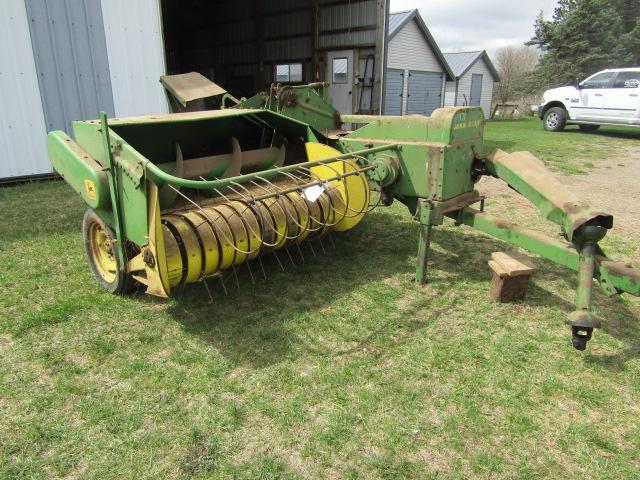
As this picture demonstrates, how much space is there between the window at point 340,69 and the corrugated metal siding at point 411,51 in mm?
8444

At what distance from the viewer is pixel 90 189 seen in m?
3.23

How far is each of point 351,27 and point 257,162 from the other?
8.09 m

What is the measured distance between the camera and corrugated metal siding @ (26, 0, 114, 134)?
7172 millimetres

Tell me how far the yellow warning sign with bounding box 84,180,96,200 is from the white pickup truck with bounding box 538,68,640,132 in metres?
14.4

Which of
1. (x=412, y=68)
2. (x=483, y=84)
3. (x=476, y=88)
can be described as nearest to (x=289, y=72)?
(x=412, y=68)

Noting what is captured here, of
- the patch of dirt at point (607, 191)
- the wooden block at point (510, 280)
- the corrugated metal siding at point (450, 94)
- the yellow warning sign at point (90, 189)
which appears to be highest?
the corrugated metal siding at point (450, 94)

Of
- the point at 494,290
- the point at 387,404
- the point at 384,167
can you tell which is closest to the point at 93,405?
the point at 387,404

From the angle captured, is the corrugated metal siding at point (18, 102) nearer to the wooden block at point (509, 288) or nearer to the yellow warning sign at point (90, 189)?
the yellow warning sign at point (90, 189)

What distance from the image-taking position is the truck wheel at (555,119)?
50.3ft

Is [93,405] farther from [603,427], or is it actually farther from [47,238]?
[47,238]

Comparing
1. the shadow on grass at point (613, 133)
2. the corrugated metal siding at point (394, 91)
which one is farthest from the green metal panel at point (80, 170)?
the corrugated metal siding at point (394, 91)

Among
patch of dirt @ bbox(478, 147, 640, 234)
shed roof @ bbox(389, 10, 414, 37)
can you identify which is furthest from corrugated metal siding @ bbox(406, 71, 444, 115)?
patch of dirt @ bbox(478, 147, 640, 234)

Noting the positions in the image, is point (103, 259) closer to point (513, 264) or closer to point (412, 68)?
point (513, 264)

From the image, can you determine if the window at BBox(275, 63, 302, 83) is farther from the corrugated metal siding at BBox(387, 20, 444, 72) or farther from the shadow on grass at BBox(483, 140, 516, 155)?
the corrugated metal siding at BBox(387, 20, 444, 72)
